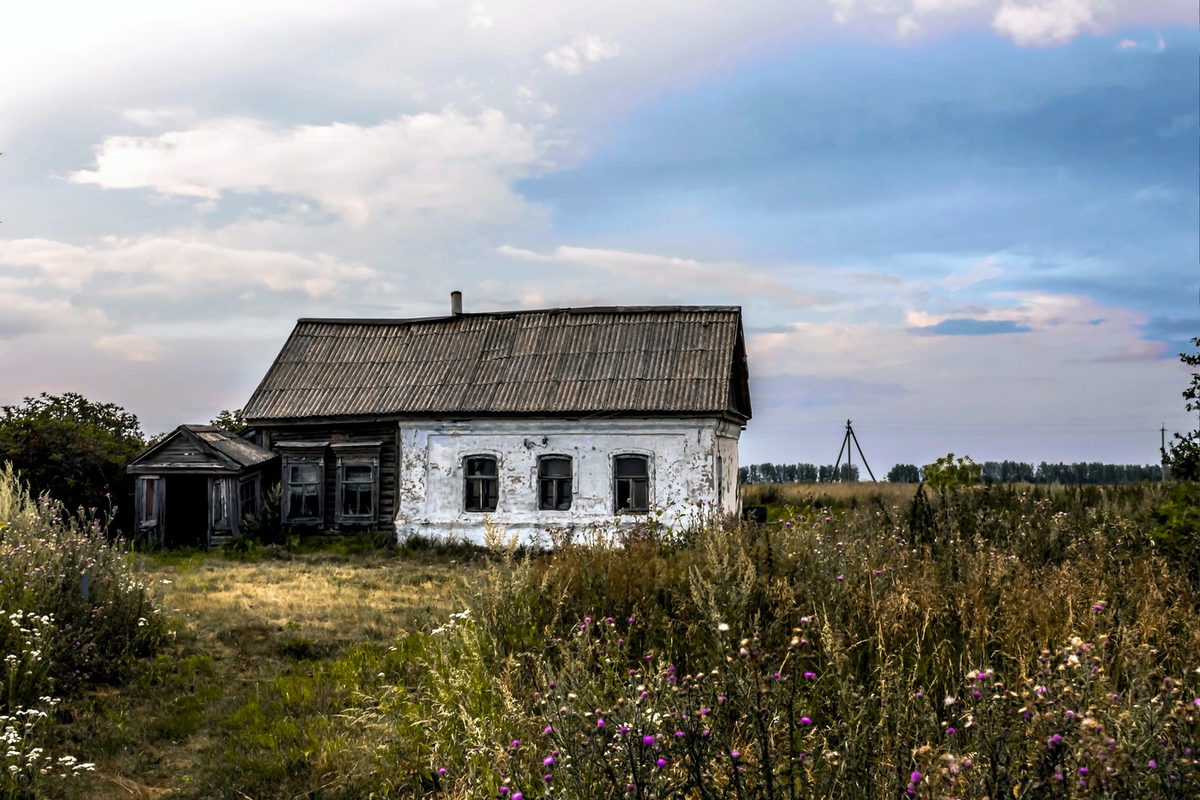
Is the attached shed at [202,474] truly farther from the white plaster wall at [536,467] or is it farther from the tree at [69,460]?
the white plaster wall at [536,467]

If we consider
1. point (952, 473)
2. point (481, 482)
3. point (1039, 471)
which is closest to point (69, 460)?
point (481, 482)

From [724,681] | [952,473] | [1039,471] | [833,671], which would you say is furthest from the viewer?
[1039,471]

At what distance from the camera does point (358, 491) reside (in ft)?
64.5

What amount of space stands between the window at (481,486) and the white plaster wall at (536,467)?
0.15 m

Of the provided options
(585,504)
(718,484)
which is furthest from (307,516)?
(718,484)

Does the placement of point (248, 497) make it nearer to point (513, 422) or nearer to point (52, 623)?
point (513, 422)

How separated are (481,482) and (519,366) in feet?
9.09

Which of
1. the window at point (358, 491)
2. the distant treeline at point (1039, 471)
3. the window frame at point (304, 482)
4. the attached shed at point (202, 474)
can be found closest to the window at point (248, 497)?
the attached shed at point (202, 474)

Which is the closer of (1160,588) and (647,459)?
(1160,588)

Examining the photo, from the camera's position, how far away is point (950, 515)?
1051 centimetres

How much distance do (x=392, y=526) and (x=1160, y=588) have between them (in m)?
15.3

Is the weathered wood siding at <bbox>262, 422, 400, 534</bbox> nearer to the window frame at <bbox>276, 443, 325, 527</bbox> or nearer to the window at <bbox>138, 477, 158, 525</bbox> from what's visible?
the window frame at <bbox>276, 443, 325, 527</bbox>

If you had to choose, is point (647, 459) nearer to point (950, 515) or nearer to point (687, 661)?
point (950, 515)

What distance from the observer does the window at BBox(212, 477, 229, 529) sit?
1852cm
